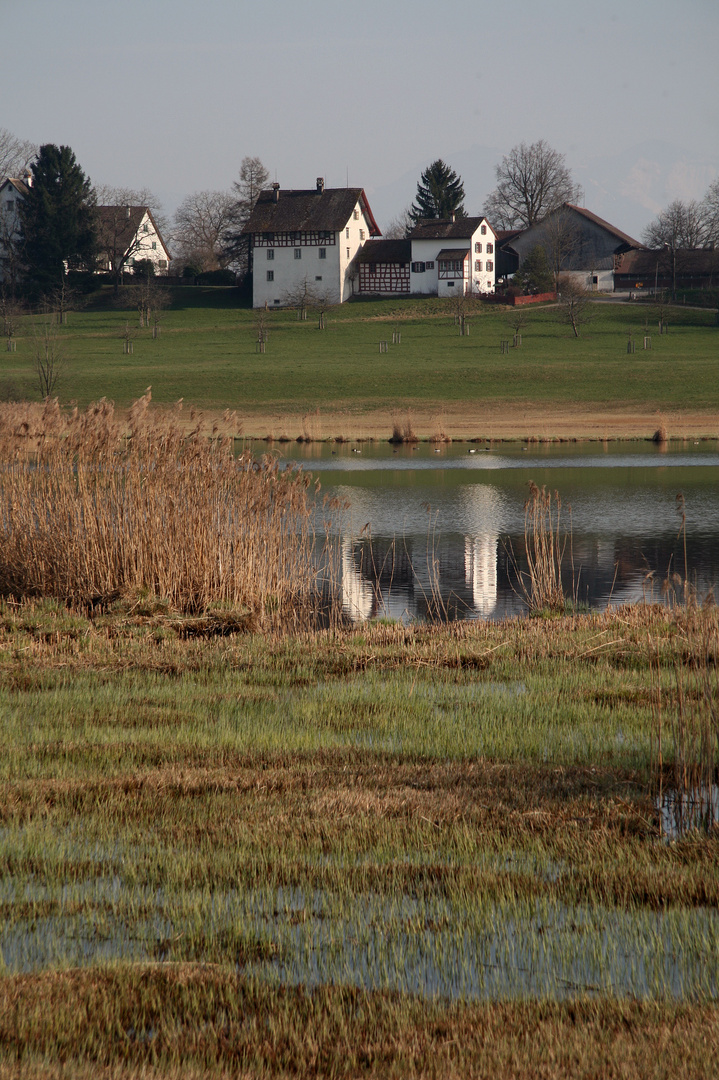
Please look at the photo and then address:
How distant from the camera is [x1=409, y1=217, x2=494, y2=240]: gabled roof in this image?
94.9 metres

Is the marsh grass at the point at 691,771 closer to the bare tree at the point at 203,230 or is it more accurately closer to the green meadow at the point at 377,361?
the green meadow at the point at 377,361

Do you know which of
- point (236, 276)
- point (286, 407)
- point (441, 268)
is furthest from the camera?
point (236, 276)

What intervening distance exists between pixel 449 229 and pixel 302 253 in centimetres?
1360

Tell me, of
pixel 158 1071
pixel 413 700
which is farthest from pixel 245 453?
pixel 158 1071

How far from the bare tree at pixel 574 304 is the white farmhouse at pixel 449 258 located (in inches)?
336

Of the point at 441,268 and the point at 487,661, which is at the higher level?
the point at 441,268

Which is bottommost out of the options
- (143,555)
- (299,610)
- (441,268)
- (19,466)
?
(299,610)

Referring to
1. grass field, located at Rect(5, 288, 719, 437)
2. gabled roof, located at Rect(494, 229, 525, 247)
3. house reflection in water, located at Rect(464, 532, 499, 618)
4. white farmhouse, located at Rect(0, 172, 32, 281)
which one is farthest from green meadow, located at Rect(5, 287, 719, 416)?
house reflection in water, located at Rect(464, 532, 499, 618)

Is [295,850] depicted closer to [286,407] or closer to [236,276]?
[286,407]

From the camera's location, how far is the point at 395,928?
408 centimetres

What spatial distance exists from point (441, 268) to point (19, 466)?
85.9 meters

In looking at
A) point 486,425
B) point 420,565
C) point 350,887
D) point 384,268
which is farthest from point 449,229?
point 350,887

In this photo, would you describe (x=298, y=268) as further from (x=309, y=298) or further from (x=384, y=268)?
(x=384, y=268)

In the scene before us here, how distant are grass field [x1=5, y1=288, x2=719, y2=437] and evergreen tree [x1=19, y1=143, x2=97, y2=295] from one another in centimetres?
692
